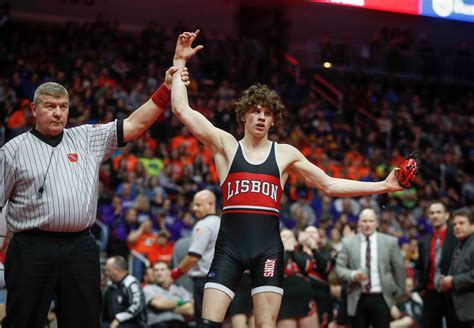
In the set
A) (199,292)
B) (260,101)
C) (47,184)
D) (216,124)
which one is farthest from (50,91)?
(216,124)

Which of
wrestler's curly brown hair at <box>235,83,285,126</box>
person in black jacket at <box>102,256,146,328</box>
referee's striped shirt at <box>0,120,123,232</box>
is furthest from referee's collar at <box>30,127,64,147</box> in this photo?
person in black jacket at <box>102,256,146,328</box>

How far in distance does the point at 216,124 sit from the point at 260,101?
36.6 feet

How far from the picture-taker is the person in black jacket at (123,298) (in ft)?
28.9

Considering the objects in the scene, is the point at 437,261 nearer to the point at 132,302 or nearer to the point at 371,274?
the point at 371,274

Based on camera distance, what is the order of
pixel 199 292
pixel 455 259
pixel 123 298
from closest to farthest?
1. pixel 199 292
2. pixel 455 259
3. pixel 123 298

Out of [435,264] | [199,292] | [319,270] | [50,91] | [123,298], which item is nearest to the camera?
[50,91]

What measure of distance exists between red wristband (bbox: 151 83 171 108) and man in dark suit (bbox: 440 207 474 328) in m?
4.09

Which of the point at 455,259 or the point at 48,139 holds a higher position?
the point at 48,139

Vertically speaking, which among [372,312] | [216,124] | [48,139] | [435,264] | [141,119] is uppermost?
[216,124]

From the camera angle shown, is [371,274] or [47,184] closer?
[47,184]

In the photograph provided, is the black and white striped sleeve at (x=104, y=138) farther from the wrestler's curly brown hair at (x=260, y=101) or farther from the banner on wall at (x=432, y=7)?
the banner on wall at (x=432, y=7)

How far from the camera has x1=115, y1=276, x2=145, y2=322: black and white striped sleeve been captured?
28.8 ft

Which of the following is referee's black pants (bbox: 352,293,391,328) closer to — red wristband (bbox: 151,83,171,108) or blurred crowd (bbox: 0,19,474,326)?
blurred crowd (bbox: 0,19,474,326)

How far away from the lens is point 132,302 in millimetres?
8852
